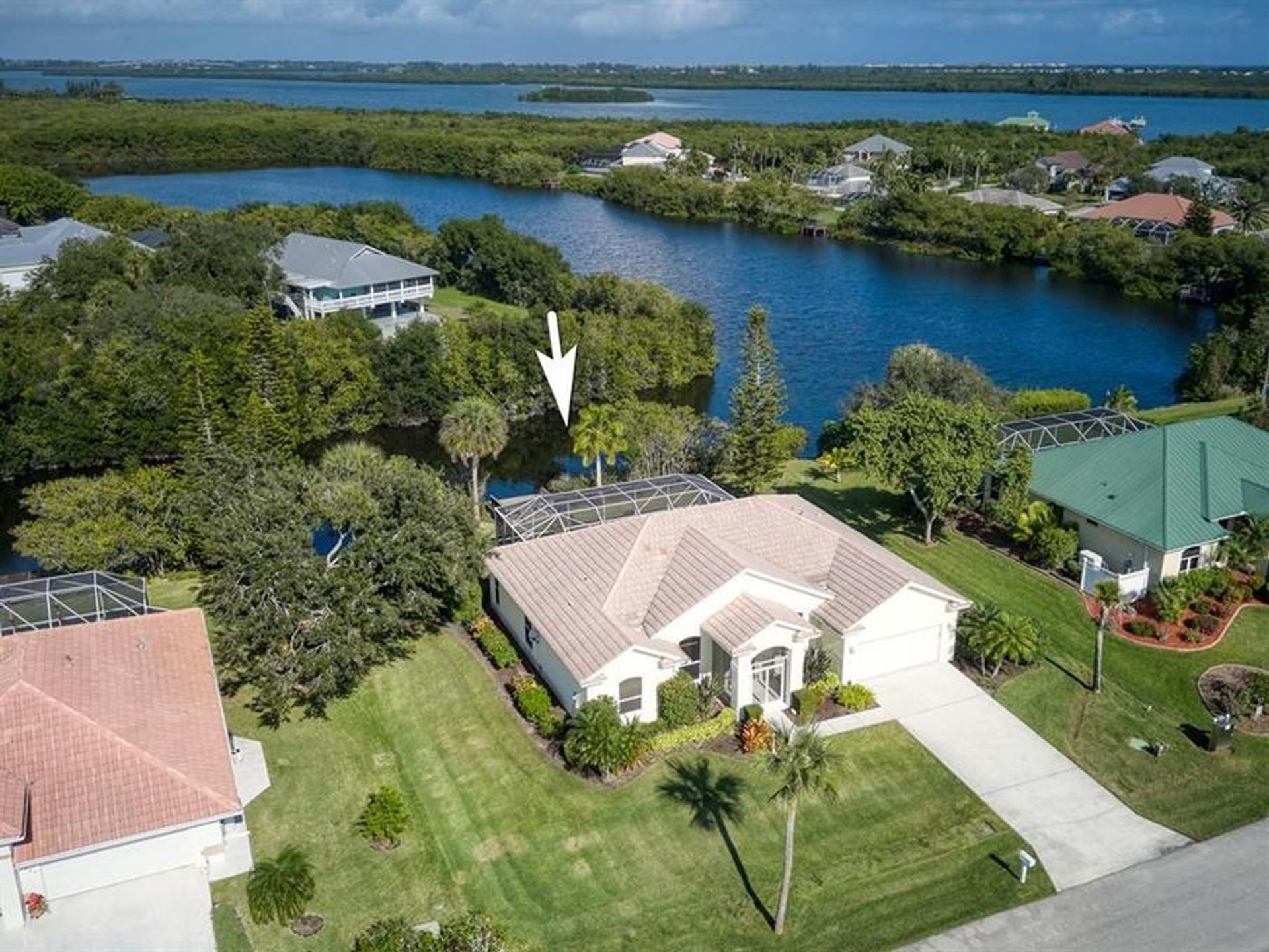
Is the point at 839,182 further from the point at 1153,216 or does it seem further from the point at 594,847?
the point at 594,847

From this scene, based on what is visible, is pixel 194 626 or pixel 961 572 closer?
pixel 194 626

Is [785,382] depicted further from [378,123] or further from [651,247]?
[378,123]

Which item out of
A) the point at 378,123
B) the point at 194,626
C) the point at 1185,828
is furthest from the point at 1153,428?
the point at 378,123

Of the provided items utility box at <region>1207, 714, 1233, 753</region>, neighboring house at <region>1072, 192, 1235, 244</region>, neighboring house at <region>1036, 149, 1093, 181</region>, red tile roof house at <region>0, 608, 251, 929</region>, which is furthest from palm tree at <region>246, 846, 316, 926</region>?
neighboring house at <region>1036, 149, 1093, 181</region>

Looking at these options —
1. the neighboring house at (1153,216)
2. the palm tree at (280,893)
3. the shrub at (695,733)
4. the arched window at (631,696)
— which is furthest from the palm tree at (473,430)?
the neighboring house at (1153,216)

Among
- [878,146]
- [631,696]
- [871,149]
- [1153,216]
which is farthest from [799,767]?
[878,146]
